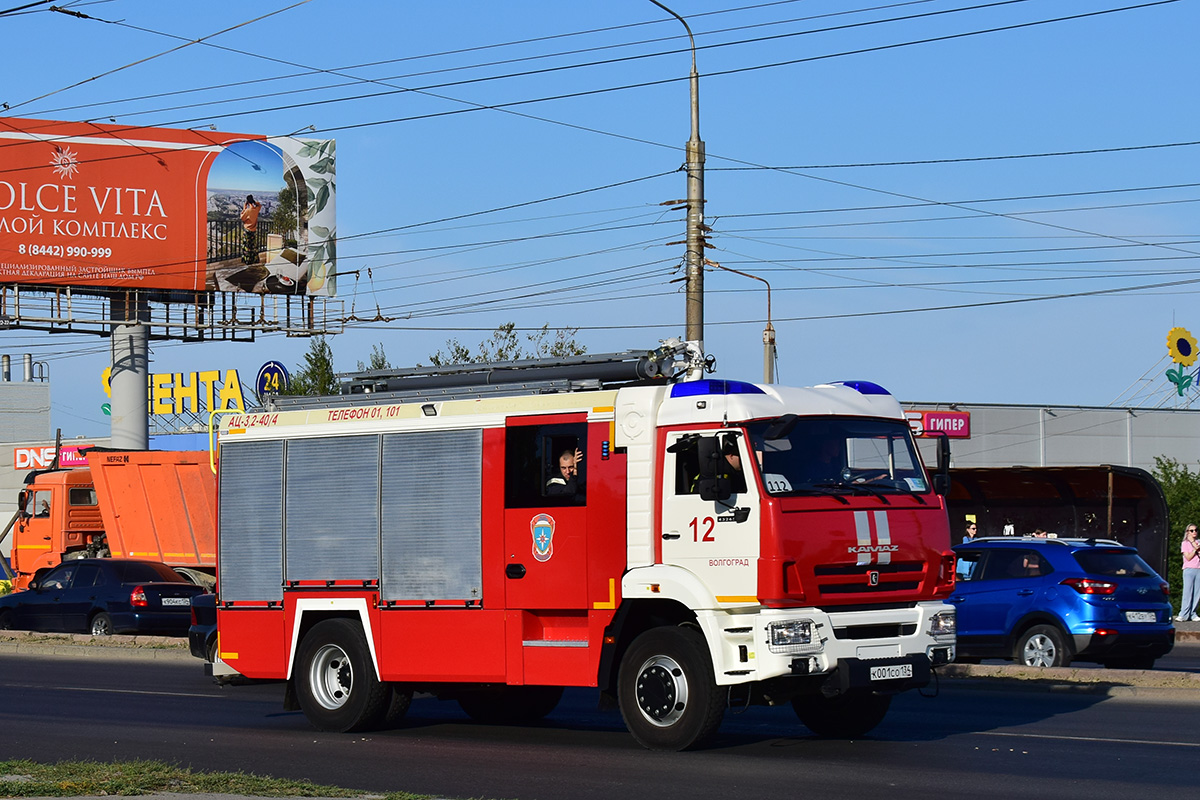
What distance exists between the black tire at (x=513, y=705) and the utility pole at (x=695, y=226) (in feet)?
22.3

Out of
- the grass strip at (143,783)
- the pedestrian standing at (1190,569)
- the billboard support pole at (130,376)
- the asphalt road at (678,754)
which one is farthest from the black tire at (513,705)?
the billboard support pole at (130,376)

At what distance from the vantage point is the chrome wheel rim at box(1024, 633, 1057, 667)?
1808cm

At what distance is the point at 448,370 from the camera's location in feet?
46.3

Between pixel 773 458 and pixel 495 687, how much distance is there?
3348mm

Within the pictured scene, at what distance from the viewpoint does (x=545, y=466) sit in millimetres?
12602

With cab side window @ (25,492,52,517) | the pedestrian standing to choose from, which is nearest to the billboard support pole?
cab side window @ (25,492,52,517)

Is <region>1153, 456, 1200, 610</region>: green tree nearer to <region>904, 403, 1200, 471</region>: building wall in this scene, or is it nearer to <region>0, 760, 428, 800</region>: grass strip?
<region>904, 403, 1200, 471</region>: building wall

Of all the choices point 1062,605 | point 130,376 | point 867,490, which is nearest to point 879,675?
point 867,490

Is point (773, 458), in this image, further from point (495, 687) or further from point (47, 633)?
point (47, 633)

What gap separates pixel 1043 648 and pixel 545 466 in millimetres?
8247

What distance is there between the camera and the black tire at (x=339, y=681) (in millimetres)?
13539

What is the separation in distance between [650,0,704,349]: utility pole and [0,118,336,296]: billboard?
101 feet

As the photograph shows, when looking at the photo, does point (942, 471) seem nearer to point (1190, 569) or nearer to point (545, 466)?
point (545, 466)

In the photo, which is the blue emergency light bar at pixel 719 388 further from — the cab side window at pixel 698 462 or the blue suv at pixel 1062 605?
the blue suv at pixel 1062 605
